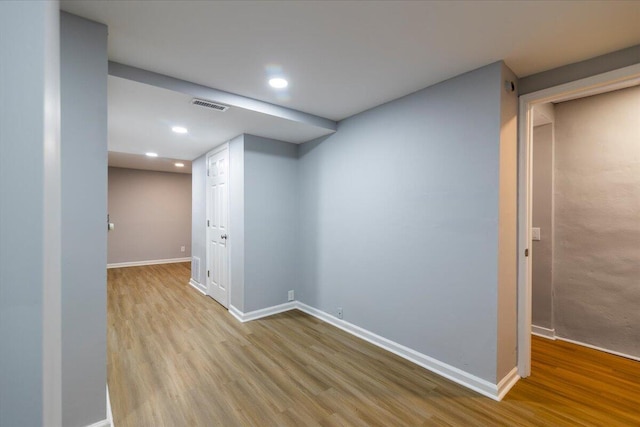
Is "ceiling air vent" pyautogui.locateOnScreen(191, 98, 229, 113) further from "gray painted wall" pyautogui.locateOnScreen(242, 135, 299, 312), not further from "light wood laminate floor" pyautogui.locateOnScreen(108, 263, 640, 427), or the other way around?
"light wood laminate floor" pyautogui.locateOnScreen(108, 263, 640, 427)

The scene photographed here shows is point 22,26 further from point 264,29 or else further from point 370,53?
point 370,53

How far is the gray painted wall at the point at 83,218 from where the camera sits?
1.52m

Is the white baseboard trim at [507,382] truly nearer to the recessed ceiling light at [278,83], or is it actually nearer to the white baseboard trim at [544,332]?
the white baseboard trim at [544,332]

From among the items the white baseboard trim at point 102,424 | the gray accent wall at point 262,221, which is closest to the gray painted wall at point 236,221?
the gray accent wall at point 262,221

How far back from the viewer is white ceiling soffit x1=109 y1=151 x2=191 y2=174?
532 cm

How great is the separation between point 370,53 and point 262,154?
205cm

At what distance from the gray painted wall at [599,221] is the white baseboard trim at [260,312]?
3.12m

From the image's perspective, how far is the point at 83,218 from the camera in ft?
5.17

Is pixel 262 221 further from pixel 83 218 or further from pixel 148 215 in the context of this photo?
pixel 148 215

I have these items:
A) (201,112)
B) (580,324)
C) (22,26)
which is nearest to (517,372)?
(580,324)

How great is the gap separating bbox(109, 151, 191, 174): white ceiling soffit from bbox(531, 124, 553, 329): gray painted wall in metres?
6.03

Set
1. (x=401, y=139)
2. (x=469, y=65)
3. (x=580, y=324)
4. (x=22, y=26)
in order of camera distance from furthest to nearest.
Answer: (x=580, y=324) → (x=401, y=139) → (x=469, y=65) → (x=22, y=26)

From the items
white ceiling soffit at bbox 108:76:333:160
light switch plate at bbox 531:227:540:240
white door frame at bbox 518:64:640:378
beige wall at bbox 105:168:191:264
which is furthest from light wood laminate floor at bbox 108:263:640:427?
beige wall at bbox 105:168:191:264

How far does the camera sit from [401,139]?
266cm
